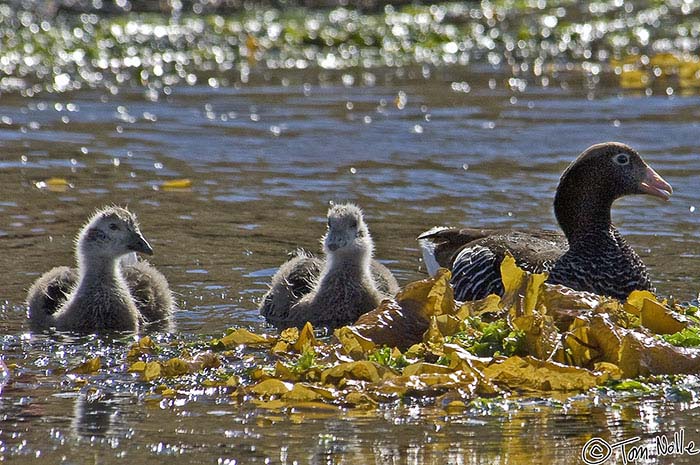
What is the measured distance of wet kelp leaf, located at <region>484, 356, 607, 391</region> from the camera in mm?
7152

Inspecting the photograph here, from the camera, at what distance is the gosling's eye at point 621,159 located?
373 inches

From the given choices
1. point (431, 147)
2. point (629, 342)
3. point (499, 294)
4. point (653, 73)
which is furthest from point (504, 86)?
point (629, 342)

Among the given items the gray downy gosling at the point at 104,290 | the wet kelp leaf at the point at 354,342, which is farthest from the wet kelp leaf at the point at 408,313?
the gray downy gosling at the point at 104,290

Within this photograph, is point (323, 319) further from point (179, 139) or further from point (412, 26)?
point (412, 26)

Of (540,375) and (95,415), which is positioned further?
(540,375)

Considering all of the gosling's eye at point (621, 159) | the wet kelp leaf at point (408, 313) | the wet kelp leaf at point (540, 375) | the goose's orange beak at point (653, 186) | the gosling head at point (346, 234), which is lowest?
the wet kelp leaf at point (540, 375)

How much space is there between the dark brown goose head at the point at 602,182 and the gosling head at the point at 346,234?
126 cm

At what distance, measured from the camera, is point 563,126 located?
51.6ft

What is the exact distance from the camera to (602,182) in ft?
31.0

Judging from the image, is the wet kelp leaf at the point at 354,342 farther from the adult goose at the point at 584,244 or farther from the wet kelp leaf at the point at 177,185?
the wet kelp leaf at the point at 177,185

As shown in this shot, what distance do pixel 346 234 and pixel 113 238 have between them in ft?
4.71

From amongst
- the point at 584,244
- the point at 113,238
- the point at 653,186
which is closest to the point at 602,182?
the point at 653,186

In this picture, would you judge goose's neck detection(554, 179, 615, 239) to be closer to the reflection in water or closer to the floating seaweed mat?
the floating seaweed mat
